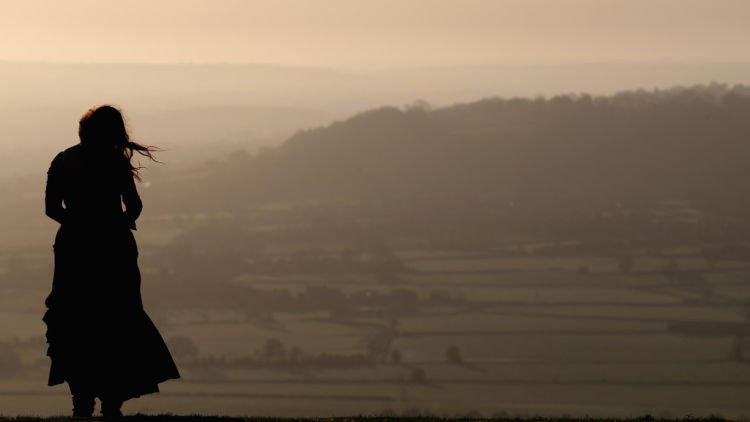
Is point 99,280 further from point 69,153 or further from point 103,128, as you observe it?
point 103,128

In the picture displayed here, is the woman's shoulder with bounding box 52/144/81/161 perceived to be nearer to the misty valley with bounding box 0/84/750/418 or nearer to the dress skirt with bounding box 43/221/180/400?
the dress skirt with bounding box 43/221/180/400

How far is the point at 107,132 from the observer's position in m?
12.3

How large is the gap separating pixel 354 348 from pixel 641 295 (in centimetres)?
3514

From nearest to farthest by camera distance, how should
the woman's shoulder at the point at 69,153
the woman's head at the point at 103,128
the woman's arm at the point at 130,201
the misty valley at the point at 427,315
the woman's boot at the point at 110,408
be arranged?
the woman's head at the point at 103,128 < the woman's shoulder at the point at 69,153 < the woman's arm at the point at 130,201 < the woman's boot at the point at 110,408 < the misty valley at the point at 427,315

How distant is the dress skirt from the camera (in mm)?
12562

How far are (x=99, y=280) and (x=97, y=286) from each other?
0.21ft

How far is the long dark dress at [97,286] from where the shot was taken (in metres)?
12.4

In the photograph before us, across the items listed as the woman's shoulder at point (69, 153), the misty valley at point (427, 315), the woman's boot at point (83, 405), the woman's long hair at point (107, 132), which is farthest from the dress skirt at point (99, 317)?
the misty valley at point (427, 315)

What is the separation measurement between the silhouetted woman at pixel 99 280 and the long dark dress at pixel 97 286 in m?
0.01

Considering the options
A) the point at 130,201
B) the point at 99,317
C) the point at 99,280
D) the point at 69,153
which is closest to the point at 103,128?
the point at 69,153

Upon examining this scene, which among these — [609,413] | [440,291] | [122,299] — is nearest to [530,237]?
[440,291]

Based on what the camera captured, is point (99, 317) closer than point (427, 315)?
Yes

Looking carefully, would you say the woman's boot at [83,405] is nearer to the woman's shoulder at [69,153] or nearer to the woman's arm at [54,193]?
the woman's arm at [54,193]

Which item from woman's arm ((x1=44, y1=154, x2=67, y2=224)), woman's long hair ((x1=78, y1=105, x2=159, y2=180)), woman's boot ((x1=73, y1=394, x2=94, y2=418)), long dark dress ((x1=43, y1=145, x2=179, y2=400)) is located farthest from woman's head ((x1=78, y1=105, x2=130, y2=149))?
woman's boot ((x1=73, y1=394, x2=94, y2=418))
